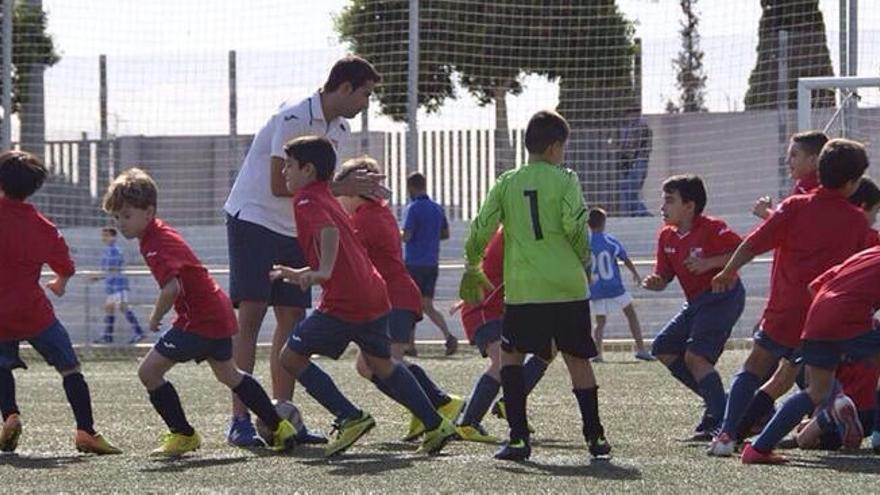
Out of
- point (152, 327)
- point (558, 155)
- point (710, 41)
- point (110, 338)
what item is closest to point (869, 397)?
point (558, 155)

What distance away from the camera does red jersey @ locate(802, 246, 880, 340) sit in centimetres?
751

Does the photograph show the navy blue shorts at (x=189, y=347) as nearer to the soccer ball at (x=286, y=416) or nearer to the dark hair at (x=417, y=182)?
the soccer ball at (x=286, y=416)

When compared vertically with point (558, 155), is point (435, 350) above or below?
below

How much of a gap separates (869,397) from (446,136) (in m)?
9.89

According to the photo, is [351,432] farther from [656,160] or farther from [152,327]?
[656,160]

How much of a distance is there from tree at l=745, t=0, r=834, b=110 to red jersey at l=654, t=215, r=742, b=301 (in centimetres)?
912

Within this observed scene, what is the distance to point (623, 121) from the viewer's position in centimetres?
1877

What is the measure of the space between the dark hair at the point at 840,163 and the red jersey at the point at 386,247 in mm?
2378

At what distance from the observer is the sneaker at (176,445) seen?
8125mm

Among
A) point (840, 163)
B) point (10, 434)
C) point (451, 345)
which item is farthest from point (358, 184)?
point (451, 345)

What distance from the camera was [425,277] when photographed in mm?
17500

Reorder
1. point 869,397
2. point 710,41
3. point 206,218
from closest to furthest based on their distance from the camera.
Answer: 1. point 869,397
2. point 710,41
3. point 206,218

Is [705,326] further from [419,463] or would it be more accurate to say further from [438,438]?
[419,463]

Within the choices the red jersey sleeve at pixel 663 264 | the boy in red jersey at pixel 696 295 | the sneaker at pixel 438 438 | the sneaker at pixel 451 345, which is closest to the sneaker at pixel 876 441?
the boy in red jersey at pixel 696 295
